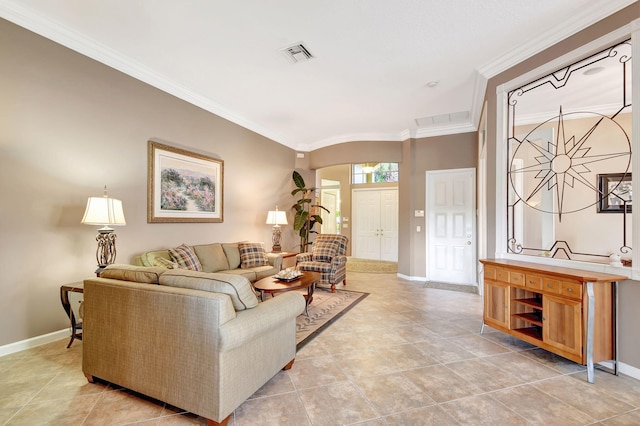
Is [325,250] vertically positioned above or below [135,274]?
below

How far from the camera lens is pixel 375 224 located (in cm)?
870

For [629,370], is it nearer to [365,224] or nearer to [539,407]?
[539,407]

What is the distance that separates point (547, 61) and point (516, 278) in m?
2.26

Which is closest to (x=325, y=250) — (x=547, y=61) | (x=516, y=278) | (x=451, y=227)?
(x=451, y=227)

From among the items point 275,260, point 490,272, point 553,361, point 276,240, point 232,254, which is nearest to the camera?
point 553,361

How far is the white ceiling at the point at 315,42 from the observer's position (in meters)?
2.51

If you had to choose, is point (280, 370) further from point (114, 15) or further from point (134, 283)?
point (114, 15)

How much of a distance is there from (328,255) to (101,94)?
3.89 m

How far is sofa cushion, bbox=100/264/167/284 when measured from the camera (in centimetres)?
192

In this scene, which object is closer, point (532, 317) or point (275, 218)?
point (532, 317)

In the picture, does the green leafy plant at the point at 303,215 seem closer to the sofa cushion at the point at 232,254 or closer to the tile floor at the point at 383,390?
the sofa cushion at the point at 232,254

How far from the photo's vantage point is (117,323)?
190 cm

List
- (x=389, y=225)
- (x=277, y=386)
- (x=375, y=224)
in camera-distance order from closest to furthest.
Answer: (x=277, y=386)
(x=389, y=225)
(x=375, y=224)

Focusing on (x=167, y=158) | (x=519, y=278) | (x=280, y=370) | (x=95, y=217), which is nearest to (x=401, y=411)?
(x=280, y=370)
